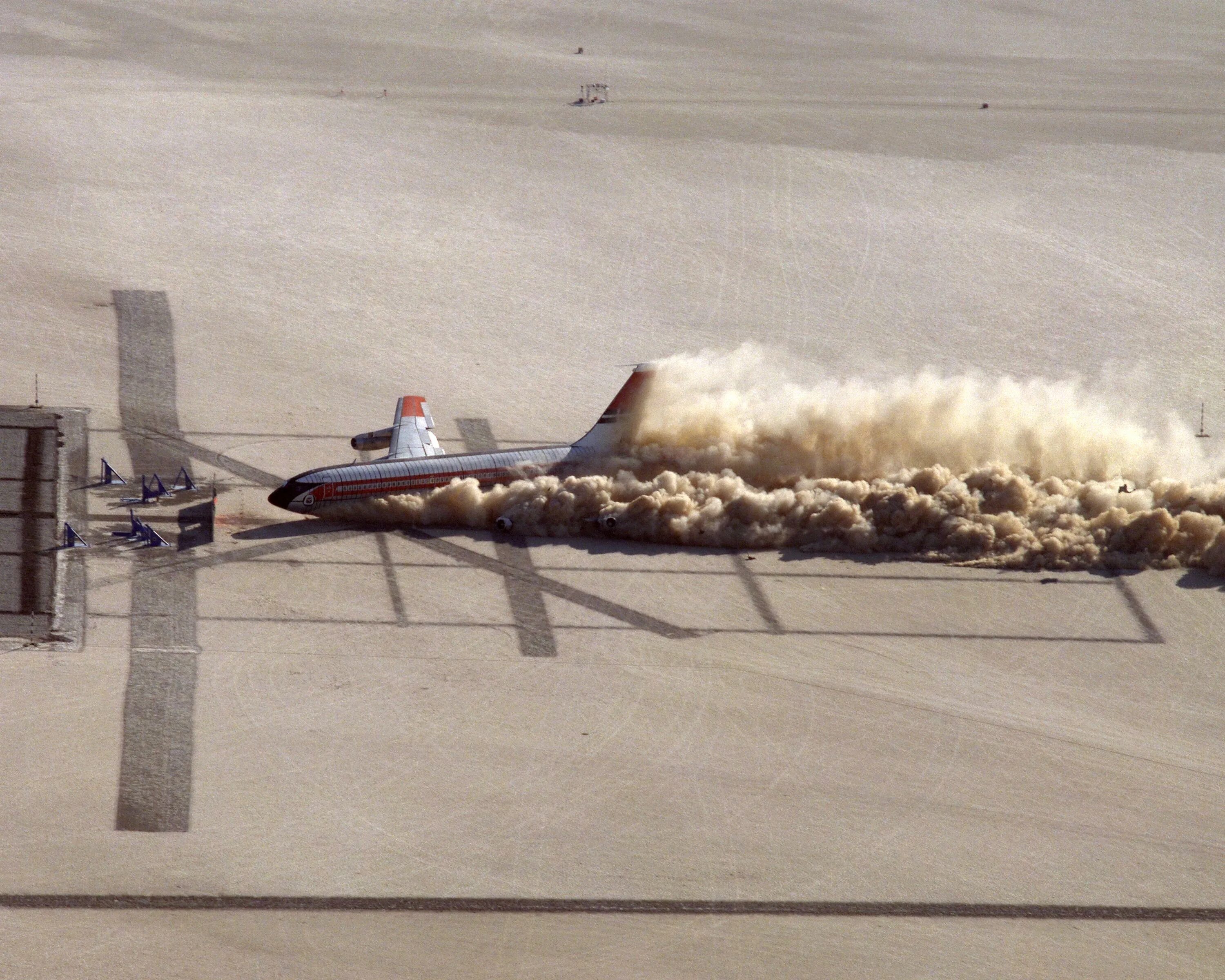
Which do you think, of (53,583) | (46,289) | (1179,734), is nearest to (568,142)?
(46,289)

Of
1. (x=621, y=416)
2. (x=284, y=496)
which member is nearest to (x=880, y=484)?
(x=621, y=416)

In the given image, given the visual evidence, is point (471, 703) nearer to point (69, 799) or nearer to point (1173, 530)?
point (69, 799)

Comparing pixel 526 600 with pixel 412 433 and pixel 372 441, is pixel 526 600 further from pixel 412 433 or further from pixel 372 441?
pixel 412 433

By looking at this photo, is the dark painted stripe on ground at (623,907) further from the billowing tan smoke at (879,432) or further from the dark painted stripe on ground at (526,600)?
the billowing tan smoke at (879,432)

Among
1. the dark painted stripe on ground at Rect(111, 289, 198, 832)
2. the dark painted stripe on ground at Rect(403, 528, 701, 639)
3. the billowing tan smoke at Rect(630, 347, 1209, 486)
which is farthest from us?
the billowing tan smoke at Rect(630, 347, 1209, 486)

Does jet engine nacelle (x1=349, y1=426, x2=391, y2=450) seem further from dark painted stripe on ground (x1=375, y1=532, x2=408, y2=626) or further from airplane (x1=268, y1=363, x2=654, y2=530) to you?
dark painted stripe on ground (x1=375, y1=532, x2=408, y2=626)

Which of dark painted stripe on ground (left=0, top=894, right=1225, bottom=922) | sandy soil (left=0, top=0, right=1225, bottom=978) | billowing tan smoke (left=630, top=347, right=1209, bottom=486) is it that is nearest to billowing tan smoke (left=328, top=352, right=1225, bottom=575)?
→ billowing tan smoke (left=630, top=347, right=1209, bottom=486)
